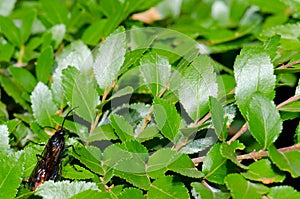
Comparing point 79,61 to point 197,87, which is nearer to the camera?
point 197,87

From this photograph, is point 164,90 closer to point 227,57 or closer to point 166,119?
point 166,119

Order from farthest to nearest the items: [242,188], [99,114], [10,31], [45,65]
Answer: [10,31]
[45,65]
[99,114]
[242,188]

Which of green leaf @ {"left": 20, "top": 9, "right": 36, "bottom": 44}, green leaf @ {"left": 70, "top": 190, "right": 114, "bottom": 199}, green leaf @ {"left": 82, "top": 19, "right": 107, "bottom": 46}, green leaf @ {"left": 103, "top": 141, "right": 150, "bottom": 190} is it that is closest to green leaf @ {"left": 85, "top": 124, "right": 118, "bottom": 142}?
green leaf @ {"left": 103, "top": 141, "right": 150, "bottom": 190}

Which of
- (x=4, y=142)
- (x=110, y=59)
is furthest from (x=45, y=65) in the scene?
(x=4, y=142)

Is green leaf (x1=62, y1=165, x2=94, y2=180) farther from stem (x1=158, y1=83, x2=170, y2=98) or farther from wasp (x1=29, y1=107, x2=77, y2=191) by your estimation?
stem (x1=158, y1=83, x2=170, y2=98)

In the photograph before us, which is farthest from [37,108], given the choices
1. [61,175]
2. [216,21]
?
[216,21]

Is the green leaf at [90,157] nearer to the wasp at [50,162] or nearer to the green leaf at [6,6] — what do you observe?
the wasp at [50,162]

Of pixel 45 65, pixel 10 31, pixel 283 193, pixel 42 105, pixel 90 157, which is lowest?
pixel 283 193
